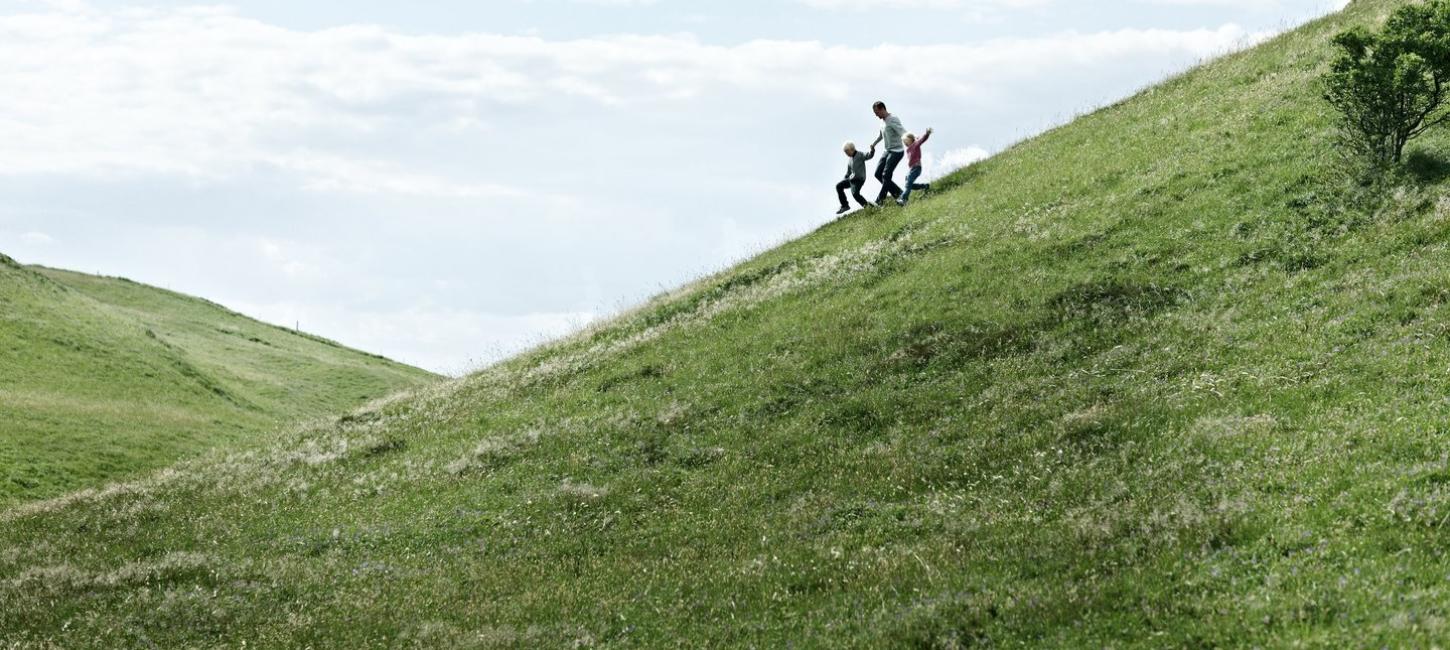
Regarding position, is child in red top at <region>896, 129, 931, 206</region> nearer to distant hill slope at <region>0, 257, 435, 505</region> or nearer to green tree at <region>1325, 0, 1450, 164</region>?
green tree at <region>1325, 0, 1450, 164</region>

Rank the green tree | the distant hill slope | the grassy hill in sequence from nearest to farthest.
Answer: the grassy hill → the green tree → the distant hill slope

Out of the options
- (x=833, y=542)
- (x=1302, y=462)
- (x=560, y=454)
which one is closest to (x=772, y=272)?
(x=560, y=454)

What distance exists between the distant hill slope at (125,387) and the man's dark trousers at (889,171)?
26564mm

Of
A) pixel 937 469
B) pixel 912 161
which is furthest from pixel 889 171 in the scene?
pixel 937 469

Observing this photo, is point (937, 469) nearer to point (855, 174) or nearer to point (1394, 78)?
point (1394, 78)

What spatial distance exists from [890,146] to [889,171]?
3.91 feet

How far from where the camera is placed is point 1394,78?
28.2 m

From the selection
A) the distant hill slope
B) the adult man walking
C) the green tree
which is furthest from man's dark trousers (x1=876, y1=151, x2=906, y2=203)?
the distant hill slope

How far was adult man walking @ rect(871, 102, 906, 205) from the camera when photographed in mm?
43562

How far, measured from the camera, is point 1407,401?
17.2m

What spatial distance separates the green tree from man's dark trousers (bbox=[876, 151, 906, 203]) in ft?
54.7

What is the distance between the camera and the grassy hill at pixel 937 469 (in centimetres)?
1405

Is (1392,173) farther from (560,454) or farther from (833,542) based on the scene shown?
(560,454)

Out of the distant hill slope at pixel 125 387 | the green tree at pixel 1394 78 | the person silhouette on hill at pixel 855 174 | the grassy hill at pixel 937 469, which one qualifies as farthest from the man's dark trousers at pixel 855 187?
the distant hill slope at pixel 125 387
